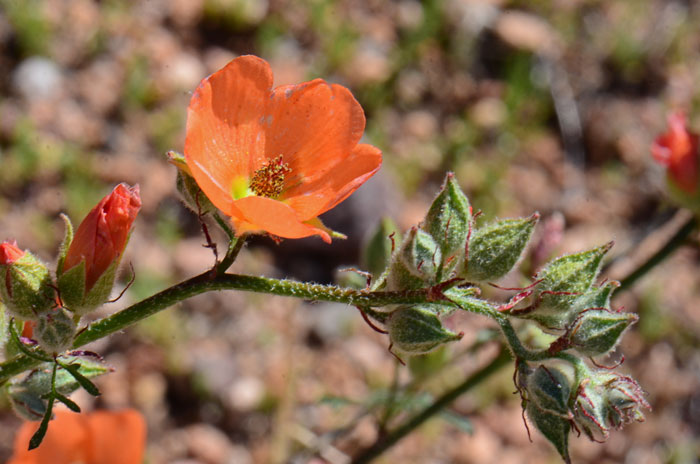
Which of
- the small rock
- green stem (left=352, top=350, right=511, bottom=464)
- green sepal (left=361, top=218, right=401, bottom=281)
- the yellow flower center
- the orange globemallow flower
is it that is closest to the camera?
the yellow flower center

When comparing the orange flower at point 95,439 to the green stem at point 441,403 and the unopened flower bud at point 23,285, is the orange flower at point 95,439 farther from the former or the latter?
the unopened flower bud at point 23,285

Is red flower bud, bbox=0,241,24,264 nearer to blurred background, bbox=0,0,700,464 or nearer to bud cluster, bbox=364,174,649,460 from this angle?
bud cluster, bbox=364,174,649,460

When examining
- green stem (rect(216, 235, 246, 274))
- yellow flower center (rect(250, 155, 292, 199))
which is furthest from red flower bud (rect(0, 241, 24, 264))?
yellow flower center (rect(250, 155, 292, 199))

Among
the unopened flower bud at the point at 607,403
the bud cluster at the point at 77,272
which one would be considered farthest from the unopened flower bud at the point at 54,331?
the unopened flower bud at the point at 607,403

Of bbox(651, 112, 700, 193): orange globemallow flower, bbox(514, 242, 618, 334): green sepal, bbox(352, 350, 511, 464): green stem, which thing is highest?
bbox(514, 242, 618, 334): green sepal

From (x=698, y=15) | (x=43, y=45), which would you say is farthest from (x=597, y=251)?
(x=698, y=15)
